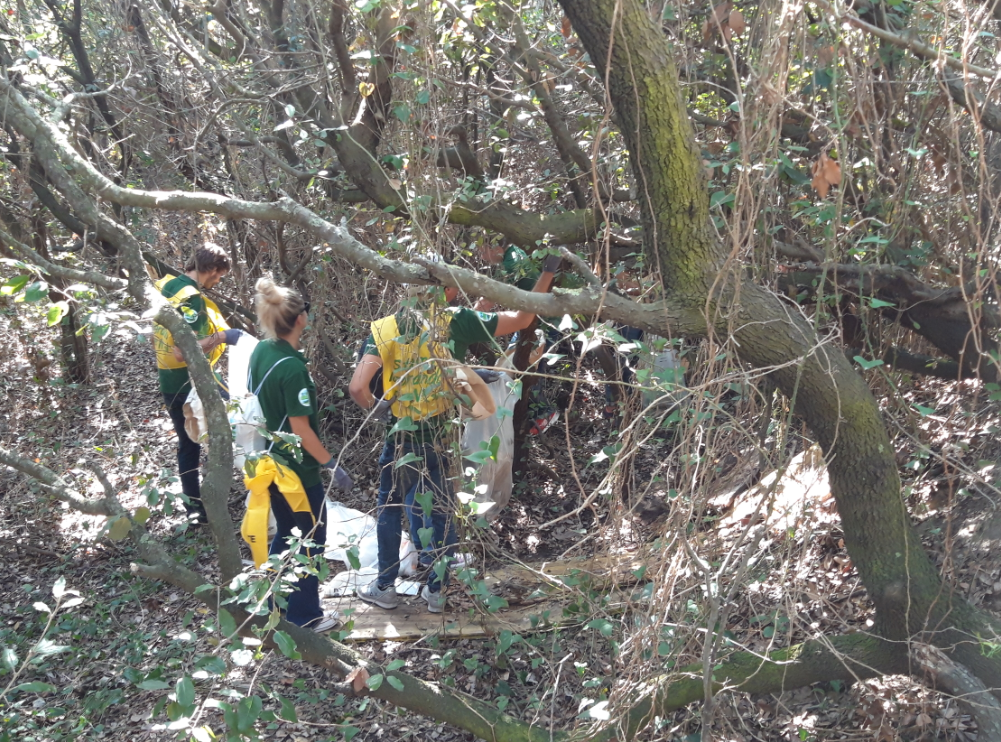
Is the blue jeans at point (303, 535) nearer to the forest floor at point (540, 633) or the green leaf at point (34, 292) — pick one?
the forest floor at point (540, 633)

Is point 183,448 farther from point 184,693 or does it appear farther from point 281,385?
point 184,693

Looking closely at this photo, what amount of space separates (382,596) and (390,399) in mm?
1209

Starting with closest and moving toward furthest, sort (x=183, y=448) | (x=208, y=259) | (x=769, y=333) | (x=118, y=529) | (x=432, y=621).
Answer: (x=118, y=529) < (x=769, y=333) < (x=432, y=621) < (x=208, y=259) < (x=183, y=448)

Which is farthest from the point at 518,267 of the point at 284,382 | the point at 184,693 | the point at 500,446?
the point at 184,693

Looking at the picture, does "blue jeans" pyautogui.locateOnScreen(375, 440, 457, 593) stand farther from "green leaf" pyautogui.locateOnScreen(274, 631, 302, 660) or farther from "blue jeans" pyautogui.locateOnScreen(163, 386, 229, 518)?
"blue jeans" pyautogui.locateOnScreen(163, 386, 229, 518)

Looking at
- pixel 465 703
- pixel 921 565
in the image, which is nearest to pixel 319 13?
pixel 465 703

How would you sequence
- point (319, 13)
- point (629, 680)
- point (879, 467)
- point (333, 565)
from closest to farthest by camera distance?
point (629, 680) → point (879, 467) → point (333, 565) → point (319, 13)

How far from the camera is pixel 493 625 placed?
3.92 m

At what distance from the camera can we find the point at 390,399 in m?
3.69

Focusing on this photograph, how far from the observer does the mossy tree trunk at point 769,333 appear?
2453 millimetres

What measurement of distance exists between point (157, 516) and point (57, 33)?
4.80 m

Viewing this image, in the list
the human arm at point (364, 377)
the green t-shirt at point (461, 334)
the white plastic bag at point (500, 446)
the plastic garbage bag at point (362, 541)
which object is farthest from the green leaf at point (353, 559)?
the white plastic bag at point (500, 446)

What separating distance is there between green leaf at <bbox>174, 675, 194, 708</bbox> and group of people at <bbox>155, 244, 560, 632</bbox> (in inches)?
38.8

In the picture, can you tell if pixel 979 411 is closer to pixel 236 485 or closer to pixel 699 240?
pixel 699 240
